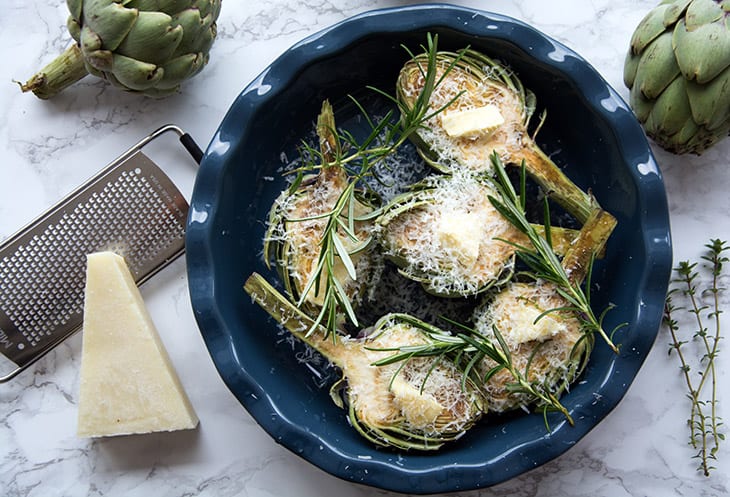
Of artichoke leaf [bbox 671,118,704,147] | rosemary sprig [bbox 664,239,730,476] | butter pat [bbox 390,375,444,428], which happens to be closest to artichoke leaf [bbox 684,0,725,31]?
artichoke leaf [bbox 671,118,704,147]

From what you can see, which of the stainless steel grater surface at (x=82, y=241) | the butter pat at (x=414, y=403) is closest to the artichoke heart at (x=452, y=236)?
the butter pat at (x=414, y=403)

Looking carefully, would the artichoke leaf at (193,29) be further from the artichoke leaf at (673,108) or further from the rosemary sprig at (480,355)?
the artichoke leaf at (673,108)

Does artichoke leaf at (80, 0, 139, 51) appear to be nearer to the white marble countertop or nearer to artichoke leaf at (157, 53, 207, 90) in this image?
artichoke leaf at (157, 53, 207, 90)

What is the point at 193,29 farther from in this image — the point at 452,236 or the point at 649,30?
the point at 649,30

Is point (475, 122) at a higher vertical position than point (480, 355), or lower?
higher

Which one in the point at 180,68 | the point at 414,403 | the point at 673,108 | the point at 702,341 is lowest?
the point at 702,341

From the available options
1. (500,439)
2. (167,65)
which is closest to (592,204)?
(500,439)

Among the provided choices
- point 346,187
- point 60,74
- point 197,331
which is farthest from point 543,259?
point 60,74

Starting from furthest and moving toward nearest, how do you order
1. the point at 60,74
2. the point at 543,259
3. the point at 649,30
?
the point at 60,74, the point at 649,30, the point at 543,259
